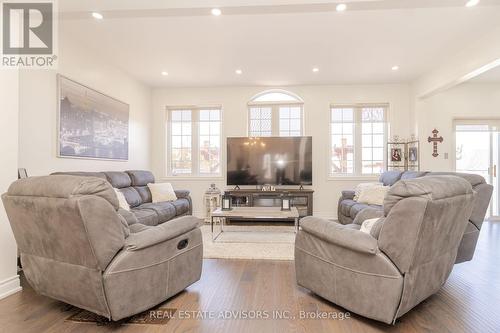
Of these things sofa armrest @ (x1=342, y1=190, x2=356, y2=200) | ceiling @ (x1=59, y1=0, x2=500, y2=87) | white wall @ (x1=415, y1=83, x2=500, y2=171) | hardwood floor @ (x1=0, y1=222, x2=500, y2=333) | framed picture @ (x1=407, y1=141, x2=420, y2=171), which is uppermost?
ceiling @ (x1=59, y1=0, x2=500, y2=87)

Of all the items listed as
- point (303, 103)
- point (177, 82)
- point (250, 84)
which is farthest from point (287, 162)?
point (177, 82)

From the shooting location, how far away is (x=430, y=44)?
145 inches

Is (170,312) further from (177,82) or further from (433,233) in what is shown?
(177,82)

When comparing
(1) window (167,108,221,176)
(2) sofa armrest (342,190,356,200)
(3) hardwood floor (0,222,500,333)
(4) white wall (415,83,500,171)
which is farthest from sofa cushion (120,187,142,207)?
(4) white wall (415,83,500,171)

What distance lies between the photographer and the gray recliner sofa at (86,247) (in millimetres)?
1617

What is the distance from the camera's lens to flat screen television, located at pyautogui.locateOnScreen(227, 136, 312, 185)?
211 inches

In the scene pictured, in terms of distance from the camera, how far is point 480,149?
17.4 feet

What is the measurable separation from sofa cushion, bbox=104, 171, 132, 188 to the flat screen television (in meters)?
1.96

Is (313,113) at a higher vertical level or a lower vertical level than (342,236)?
higher

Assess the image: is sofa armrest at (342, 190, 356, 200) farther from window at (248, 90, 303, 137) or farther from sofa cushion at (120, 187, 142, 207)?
sofa cushion at (120, 187, 142, 207)

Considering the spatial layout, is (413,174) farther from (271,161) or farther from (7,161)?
(7,161)

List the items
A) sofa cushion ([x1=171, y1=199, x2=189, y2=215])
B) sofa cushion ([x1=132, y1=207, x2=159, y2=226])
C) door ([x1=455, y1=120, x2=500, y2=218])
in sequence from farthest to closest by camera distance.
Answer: door ([x1=455, y1=120, x2=500, y2=218]) < sofa cushion ([x1=171, y1=199, x2=189, y2=215]) < sofa cushion ([x1=132, y1=207, x2=159, y2=226])

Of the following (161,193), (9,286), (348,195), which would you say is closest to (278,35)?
(348,195)

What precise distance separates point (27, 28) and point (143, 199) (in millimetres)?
2707
